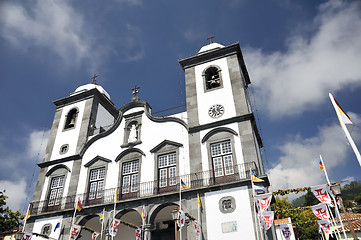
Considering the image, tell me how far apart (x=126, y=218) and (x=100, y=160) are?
13.4 feet

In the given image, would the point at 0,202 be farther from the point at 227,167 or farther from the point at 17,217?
the point at 227,167

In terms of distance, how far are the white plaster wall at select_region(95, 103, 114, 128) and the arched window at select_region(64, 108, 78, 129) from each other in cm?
167

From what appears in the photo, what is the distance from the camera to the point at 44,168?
19984 millimetres

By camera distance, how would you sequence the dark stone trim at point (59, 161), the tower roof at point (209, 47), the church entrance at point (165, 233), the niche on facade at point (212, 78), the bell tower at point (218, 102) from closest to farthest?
the bell tower at point (218, 102) → the church entrance at point (165, 233) → the niche on facade at point (212, 78) → the dark stone trim at point (59, 161) → the tower roof at point (209, 47)

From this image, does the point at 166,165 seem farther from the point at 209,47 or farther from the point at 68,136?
the point at 209,47

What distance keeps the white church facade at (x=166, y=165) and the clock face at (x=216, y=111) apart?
6 centimetres

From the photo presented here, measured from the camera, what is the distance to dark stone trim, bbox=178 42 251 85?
19.1 metres

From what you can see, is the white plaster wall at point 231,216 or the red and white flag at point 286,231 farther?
Result: the red and white flag at point 286,231

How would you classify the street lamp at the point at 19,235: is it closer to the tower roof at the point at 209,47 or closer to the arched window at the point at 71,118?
the arched window at the point at 71,118

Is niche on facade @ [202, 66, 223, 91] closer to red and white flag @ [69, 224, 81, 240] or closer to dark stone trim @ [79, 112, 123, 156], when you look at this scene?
dark stone trim @ [79, 112, 123, 156]

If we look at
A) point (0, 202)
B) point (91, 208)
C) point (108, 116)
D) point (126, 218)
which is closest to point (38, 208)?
point (91, 208)

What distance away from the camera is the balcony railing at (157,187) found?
14664 millimetres

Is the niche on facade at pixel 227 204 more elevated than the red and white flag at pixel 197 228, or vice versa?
the niche on facade at pixel 227 204

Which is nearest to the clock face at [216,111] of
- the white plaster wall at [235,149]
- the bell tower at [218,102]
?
the bell tower at [218,102]
